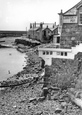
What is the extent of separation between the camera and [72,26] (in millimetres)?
25750

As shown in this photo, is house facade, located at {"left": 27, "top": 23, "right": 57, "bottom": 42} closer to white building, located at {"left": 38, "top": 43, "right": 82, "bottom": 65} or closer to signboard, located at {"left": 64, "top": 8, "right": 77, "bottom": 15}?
white building, located at {"left": 38, "top": 43, "right": 82, "bottom": 65}

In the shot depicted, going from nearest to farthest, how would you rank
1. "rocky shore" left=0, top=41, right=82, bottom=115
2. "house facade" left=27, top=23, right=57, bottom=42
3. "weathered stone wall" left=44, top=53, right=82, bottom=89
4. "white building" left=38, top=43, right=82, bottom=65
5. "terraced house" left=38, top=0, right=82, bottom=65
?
"rocky shore" left=0, top=41, right=82, bottom=115, "weathered stone wall" left=44, top=53, right=82, bottom=89, "white building" left=38, top=43, right=82, bottom=65, "terraced house" left=38, top=0, right=82, bottom=65, "house facade" left=27, top=23, right=57, bottom=42

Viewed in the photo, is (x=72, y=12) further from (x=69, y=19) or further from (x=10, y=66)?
(x=10, y=66)

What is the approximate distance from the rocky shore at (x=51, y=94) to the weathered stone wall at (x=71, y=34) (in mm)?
3190

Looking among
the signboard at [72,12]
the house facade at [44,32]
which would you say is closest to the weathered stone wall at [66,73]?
the signboard at [72,12]

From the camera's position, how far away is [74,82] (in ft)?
73.3

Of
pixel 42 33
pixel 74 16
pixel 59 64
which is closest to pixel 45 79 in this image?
pixel 59 64

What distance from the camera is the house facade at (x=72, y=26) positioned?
1003 inches

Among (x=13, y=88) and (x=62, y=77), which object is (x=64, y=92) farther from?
(x=13, y=88)

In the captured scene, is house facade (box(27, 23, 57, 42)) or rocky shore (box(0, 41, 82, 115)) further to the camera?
A: house facade (box(27, 23, 57, 42))

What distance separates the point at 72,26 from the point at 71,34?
3.36 ft

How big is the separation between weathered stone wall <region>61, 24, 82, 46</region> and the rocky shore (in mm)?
3190

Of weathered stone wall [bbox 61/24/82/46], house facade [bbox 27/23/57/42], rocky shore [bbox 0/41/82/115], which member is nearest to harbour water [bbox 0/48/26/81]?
rocky shore [bbox 0/41/82/115]

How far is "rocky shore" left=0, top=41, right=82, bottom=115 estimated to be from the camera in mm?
19297
